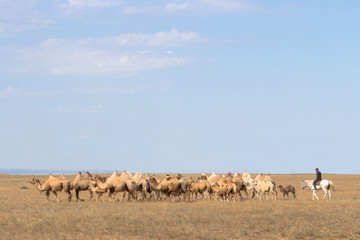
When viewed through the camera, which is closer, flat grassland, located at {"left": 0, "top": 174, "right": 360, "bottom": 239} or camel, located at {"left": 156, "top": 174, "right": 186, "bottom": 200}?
flat grassland, located at {"left": 0, "top": 174, "right": 360, "bottom": 239}

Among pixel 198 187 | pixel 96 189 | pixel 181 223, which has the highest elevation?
pixel 198 187

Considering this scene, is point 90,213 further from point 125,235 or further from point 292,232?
point 292,232

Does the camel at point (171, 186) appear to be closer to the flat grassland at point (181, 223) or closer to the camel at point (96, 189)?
the camel at point (96, 189)

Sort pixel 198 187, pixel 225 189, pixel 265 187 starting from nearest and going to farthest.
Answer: pixel 225 189
pixel 198 187
pixel 265 187

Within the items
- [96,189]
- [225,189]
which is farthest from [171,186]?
[96,189]

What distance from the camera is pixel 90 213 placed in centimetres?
2128

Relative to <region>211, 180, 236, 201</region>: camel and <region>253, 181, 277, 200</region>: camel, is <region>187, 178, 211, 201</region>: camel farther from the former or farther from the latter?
<region>253, 181, 277, 200</region>: camel

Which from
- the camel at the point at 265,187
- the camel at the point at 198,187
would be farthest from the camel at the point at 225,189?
the camel at the point at 265,187

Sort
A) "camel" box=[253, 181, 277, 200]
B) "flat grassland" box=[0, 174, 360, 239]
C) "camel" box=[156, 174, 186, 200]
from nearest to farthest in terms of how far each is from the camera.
→ "flat grassland" box=[0, 174, 360, 239], "camel" box=[156, 174, 186, 200], "camel" box=[253, 181, 277, 200]

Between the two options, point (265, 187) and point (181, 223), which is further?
point (265, 187)

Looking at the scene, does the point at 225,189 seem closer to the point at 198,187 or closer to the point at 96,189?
the point at 198,187

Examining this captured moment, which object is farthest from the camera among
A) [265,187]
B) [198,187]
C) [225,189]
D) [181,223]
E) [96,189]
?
[265,187]

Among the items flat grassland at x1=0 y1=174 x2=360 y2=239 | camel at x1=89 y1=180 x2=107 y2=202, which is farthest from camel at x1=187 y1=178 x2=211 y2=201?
flat grassland at x1=0 y1=174 x2=360 y2=239

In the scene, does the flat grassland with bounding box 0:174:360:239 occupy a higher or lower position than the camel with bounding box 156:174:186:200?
lower
